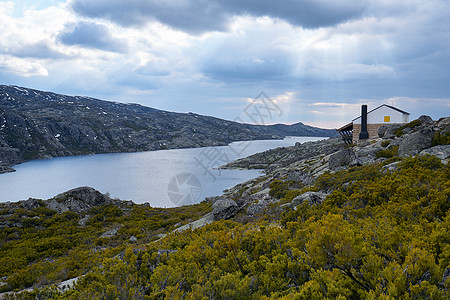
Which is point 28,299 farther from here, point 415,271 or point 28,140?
point 28,140

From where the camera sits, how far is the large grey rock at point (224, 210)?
18672 millimetres

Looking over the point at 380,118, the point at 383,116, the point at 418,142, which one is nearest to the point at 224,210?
the point at 418,142

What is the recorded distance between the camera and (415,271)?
3.74 meters

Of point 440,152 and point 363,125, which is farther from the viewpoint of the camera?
point 363,125

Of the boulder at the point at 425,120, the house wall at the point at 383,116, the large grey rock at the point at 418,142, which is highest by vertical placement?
the house wall at the point at 383,116

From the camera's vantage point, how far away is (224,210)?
18.8 meters

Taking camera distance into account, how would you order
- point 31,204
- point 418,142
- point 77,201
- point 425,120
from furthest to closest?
point 425,120, point 77,201, point 31,204, point 418,142

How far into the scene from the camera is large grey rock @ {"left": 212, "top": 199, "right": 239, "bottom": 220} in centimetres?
1867

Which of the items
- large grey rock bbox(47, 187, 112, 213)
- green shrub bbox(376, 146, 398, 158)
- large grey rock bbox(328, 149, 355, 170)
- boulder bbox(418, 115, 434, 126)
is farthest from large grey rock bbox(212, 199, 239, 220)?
boulder bbox(418, 115, 434, 126)

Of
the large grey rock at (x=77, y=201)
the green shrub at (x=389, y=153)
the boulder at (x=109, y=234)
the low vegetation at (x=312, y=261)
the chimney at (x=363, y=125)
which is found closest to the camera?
the low vegetation at (x=312, y=261)

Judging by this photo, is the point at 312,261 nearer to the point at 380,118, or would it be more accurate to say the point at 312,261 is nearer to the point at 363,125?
the point at 363,125

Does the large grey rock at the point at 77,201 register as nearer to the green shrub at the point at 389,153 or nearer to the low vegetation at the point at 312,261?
the low vegetation at the point at 312,261

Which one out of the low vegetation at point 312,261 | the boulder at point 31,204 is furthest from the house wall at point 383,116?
the boulder at point 31,204

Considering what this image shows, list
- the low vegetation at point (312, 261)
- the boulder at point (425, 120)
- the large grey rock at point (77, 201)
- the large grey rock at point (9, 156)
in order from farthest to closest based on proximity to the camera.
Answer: the large grey rock at point (9, 156) < the boulder at point (425, 120) < the large grey rock at point (77, 201) < the low vegetation at point (312, 261)
